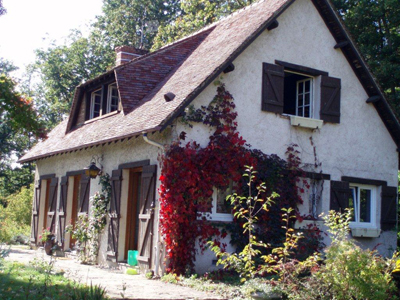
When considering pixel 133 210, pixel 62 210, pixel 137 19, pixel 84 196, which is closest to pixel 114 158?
pixel 133 210

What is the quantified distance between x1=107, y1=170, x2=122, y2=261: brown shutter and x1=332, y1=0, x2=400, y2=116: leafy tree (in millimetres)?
10893

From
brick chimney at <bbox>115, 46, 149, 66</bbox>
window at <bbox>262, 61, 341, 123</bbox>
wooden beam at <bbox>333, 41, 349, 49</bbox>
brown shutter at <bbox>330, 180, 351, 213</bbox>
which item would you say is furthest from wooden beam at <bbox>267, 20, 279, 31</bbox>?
brick chimney at <bbox>115, 46, 149, 66</bbox>

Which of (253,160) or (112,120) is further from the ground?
(112,120)

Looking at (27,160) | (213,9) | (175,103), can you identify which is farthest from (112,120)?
(213,9)

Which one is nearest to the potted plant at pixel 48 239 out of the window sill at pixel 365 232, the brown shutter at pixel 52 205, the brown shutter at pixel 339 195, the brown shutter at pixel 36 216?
the brown shutter at pixel 52 205

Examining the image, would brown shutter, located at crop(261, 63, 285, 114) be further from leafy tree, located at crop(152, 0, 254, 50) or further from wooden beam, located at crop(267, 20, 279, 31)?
leafy tree, located at crop(152, 0, 254, 50)

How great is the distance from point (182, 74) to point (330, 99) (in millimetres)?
3859

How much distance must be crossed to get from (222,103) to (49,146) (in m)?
8.29

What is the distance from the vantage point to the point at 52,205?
18.1m

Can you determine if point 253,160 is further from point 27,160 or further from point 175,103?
point 27,160

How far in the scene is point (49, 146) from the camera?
18.5m

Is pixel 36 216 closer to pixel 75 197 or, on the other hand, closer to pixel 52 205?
pixel 52 205

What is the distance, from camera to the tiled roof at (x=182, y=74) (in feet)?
39.3

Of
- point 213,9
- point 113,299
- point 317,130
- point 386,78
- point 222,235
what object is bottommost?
point 113,299
